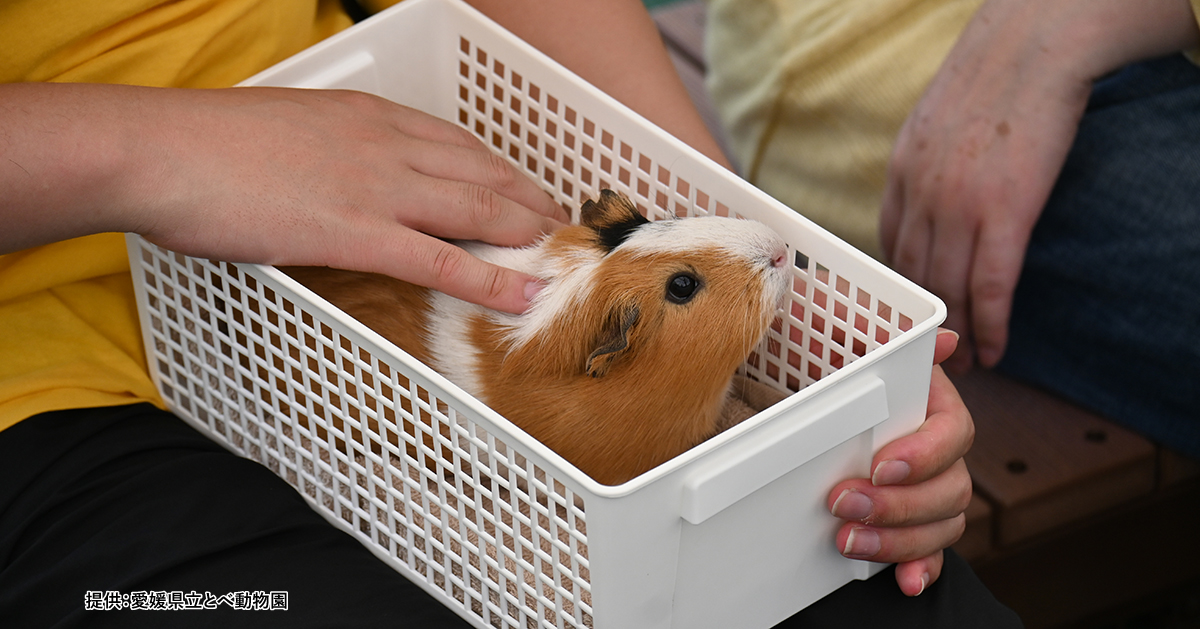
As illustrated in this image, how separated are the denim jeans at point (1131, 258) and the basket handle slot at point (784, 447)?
627 mm

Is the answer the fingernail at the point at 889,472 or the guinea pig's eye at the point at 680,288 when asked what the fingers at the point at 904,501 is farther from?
the guinea pig's eye at the point at 680,288

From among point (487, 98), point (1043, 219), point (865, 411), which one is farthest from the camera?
point (1043, 219)

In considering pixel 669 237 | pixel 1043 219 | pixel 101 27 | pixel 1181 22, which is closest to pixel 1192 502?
pixel 1043 219

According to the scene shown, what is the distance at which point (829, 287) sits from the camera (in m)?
0.95

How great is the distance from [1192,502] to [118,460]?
1362 mm

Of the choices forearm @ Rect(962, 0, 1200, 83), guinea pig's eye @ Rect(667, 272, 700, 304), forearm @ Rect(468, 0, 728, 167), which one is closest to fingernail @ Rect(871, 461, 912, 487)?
guinea pig's eye @ Rect(667, 272, 700, 304)

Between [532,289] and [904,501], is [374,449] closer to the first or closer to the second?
[532,289]

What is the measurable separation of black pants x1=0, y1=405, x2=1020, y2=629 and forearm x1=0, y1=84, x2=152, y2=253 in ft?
0.62

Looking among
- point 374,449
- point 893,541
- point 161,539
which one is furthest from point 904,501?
point 161,539

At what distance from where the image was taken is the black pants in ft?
2.79

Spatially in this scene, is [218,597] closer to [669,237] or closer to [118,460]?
[118,460]

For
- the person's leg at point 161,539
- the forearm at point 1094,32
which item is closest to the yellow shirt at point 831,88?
the forearm at point 1094,32

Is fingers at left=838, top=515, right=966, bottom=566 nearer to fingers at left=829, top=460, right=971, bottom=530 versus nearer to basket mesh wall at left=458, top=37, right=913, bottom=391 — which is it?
fingers at left=829, top=460, right=971, bottom=530

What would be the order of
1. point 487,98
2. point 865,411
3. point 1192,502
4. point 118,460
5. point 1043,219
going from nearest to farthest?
point 865,411
point 118,460
point 487,98
point 1043,219
point 1192,502
